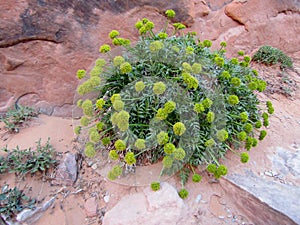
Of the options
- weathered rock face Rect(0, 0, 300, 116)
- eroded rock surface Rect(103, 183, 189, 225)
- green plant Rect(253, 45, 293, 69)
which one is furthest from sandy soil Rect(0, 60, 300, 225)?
green plant Rect(253, 45, 293, 69)

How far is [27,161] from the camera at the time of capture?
82.7 inches

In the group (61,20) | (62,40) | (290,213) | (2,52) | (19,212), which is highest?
(290,213)

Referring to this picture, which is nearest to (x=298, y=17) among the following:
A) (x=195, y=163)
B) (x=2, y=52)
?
(x=195, y=163)

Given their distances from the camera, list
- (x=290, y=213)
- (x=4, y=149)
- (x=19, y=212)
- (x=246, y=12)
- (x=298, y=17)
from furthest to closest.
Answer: (x=298, y=17)
(x=246, y=12)
(x=4, y=149)
(x=19, y=212)
(x=290, y=213)

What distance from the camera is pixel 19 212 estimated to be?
6.00 ft

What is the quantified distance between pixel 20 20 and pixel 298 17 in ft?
14.7

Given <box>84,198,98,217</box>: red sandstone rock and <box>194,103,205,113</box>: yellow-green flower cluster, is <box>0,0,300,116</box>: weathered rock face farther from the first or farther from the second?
<box>194,103,205,113</box>: yellow-green flower cluster

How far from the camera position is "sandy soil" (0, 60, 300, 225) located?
1.91 m

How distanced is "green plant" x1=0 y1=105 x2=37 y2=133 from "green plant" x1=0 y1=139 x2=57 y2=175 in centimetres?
36

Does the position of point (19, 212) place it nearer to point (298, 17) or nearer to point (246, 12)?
point (246, 12)

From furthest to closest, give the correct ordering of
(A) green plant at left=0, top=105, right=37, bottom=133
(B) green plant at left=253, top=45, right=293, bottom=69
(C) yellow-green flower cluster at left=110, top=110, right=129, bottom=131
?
(B) green plant at left=253, top=45, right=293, bottom=69
(A) green plant at left=0, top=105, right=37, bottom=133
(C) yellow-green flower cluster at left=110, top=110, right=129, bottom=131

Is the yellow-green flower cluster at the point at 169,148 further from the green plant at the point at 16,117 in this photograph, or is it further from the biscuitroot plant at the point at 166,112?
the green plant at the point at 16,117

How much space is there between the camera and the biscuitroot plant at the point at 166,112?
1835 millimetres

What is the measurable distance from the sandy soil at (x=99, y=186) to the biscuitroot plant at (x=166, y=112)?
0.53 ft
